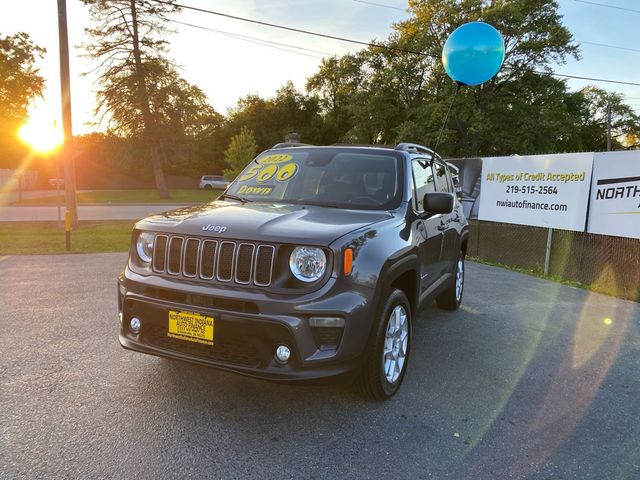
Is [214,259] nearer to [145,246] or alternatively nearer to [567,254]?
[145,246]

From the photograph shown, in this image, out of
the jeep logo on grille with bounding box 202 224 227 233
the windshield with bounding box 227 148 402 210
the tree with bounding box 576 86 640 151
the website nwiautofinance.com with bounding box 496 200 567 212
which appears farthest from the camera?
the tree with bounding box 576 86 640 151

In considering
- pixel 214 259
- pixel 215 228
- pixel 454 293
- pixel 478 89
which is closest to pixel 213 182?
pixel 478 89

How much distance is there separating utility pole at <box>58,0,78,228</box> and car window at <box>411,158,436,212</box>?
12274 millimetres

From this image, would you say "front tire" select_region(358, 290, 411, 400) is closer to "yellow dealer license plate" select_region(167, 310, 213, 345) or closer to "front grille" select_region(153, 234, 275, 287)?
"front grille" select_region(153, 234, 275, 287)

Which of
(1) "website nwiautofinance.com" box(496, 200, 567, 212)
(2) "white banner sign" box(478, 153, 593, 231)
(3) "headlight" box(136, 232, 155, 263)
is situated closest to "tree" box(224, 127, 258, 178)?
(2) "white banner sign" box(478, 153, 593, 231)

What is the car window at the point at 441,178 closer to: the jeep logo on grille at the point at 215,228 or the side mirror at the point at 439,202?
the side mirror at the point at 439,202

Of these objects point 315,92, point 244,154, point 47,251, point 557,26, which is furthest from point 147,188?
point 47,251

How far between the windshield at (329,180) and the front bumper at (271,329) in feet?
4.01

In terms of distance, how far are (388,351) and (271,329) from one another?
1.07 m

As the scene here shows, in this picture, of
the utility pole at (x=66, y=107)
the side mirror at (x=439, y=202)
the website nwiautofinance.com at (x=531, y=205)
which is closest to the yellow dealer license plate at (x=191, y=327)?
the side mirror at (x=439, y=202)

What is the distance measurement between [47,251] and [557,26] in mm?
33037

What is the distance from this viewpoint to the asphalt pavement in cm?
278

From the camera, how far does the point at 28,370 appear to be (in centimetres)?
395

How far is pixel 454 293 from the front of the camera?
5.99 m
